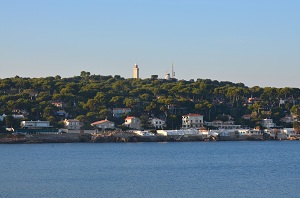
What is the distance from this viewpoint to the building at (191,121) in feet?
245

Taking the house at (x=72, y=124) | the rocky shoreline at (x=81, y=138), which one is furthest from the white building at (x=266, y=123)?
the house at (x=72, y=124)

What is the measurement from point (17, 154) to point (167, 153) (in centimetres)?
1067

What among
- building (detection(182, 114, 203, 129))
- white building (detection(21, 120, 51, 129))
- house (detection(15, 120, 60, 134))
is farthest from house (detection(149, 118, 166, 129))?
white building (detection(21, 120, 51, 129))

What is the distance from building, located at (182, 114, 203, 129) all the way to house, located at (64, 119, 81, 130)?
1202 cm

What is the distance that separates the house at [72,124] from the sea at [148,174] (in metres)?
17.7

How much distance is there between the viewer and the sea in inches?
1085

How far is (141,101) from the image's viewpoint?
82.4m

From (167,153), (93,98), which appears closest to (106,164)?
(167,153)

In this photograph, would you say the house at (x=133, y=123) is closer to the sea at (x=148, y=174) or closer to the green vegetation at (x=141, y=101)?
the green vegetation at (x=141, y=101)

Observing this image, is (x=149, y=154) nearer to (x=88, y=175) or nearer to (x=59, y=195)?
(x=88, y=175)

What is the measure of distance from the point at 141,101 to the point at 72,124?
51.0 ft

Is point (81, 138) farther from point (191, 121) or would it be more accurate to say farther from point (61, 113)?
point (191, 121)

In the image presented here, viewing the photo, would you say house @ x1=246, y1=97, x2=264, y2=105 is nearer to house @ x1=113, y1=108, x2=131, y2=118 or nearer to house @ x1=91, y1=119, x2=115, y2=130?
house @ x1=113, y1=108, x2=131, y2=118

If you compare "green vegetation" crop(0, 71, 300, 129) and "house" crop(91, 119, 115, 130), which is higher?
"green vegetation" crop(0, 71, 300, 129)
